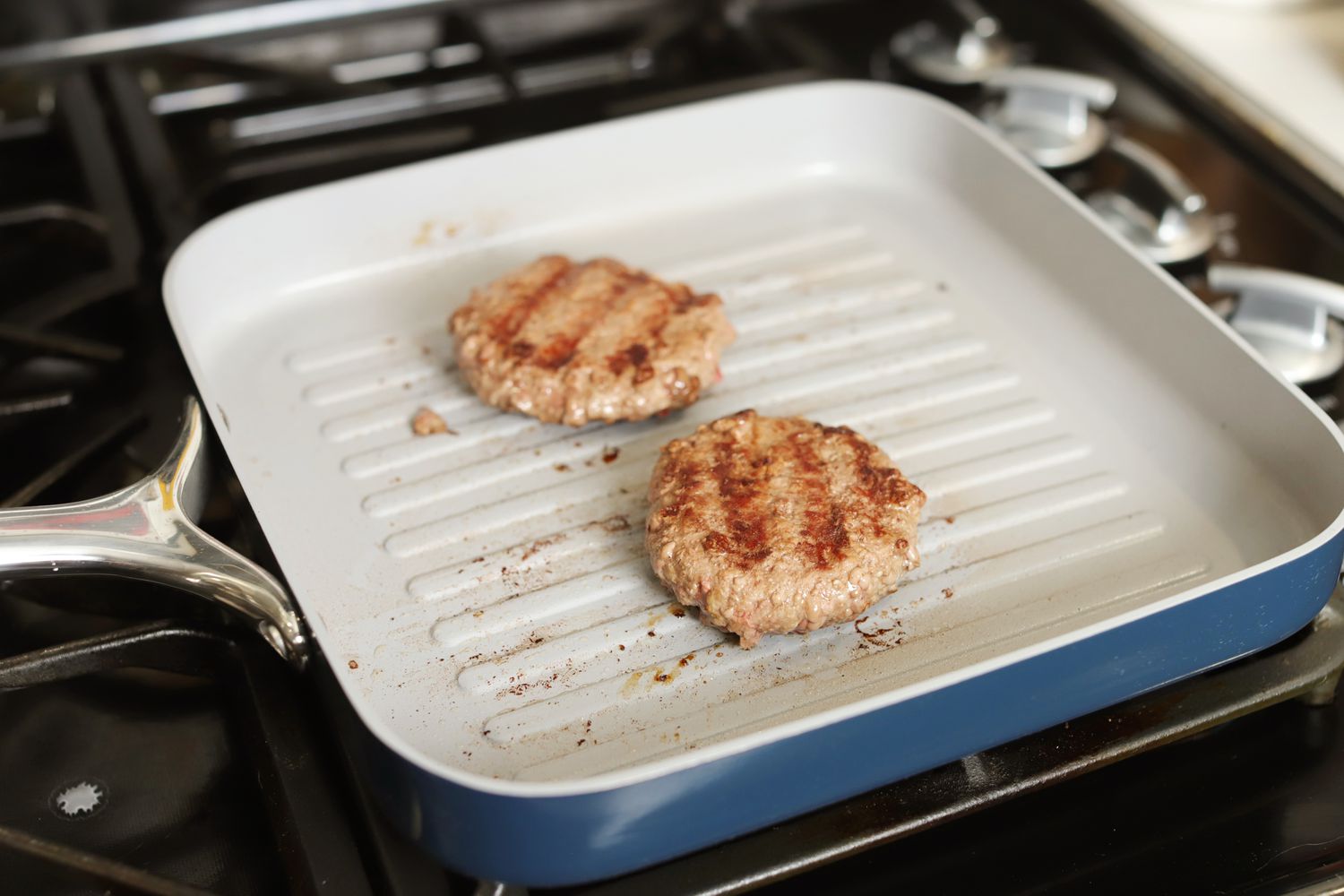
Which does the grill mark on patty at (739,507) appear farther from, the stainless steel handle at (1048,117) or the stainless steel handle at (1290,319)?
the stainless steel handle at (1048,117)

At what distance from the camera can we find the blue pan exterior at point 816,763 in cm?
85

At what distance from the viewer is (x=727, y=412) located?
52.4 inches

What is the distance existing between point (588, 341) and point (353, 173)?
56 cm

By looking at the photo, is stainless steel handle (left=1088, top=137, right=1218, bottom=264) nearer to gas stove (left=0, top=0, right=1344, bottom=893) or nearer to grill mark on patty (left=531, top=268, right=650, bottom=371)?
gas stove (left=0, top=0, right=1344, bottom=893)

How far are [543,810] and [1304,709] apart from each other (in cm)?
69

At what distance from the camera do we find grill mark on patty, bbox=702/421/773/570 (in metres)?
1.10

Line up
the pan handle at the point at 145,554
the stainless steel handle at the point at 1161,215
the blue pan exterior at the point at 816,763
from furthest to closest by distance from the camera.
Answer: the stainless steel handle at the point at 1161,215 < the pan handle at the point at 145,554 < the blue pan exterior at the point at 816,763

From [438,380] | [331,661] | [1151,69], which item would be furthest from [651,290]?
[1151,69]

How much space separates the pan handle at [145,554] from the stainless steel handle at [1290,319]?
101cm

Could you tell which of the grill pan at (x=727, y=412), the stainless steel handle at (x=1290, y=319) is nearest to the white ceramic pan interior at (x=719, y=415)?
the grill pan at (x=727, y=412)

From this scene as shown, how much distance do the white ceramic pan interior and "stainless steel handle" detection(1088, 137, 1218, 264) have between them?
13cm

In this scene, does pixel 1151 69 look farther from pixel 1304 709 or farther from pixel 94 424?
pixel 94 424

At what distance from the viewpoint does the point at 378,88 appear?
1.82m

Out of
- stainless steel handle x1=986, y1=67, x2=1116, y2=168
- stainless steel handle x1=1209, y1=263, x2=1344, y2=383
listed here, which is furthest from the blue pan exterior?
stainless steel handle x1=986, y1=67, x2=1116, y2=168
